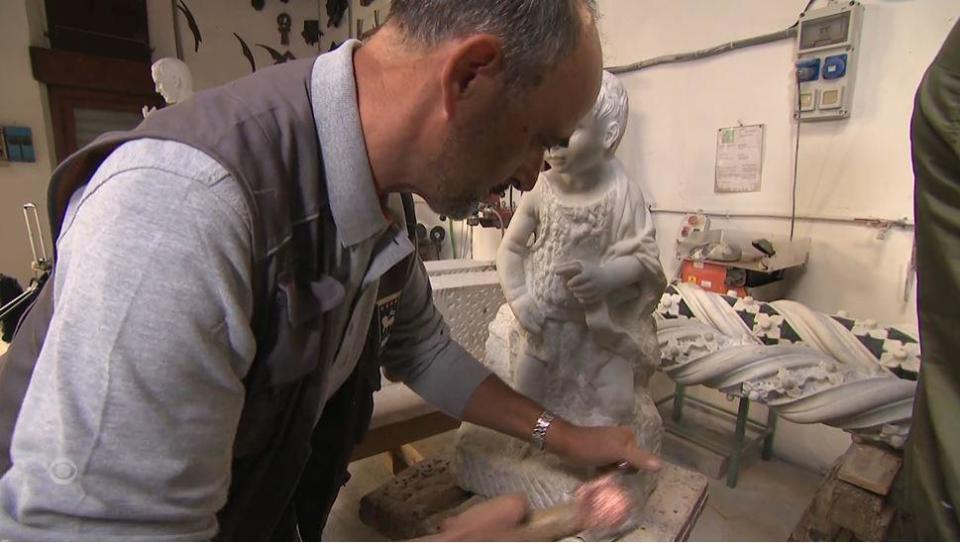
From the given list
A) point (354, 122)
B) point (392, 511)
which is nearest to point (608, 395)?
point (392, 511)

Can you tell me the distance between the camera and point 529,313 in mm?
1378

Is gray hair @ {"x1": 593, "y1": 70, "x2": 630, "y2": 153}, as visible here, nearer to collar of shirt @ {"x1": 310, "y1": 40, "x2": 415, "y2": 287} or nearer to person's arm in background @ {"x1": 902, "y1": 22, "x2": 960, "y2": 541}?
person's arm in background @ {"x1": 902, "y1": 22, "x2": 960, "y2": 541}

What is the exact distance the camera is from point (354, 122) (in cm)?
71

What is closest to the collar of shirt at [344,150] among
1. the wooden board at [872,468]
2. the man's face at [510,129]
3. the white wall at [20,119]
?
the man's face at [510,129]

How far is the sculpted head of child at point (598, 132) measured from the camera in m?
1.24

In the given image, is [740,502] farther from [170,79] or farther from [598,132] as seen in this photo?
[170,79]

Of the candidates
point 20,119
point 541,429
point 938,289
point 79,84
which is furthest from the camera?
point 79,84

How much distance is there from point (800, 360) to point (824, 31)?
3.96 feet

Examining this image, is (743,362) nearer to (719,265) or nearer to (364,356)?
(719,265)

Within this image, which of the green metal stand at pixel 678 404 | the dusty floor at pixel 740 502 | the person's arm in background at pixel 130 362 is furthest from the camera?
the green metal stand at pixel 678 404

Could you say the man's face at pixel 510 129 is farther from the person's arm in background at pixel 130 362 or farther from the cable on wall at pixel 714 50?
the cable on wall at pixel 714 50

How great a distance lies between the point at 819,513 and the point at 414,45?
156cm

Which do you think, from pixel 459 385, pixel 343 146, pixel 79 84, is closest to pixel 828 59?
pixel 459 385

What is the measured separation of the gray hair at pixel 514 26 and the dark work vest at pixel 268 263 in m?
0.18
